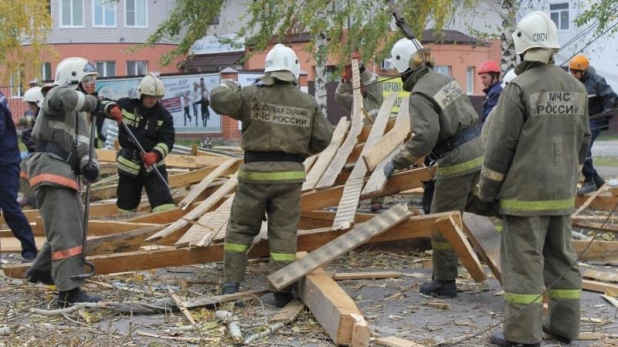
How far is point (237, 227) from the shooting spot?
651 cm

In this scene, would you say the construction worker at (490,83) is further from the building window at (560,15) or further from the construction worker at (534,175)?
the building window at (560,15)

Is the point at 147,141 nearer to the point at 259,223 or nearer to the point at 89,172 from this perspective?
the point at 89,172

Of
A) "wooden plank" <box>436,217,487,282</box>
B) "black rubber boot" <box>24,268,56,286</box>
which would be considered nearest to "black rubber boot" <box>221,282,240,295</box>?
"black rubber boot" <box>24,268,56,286</box>

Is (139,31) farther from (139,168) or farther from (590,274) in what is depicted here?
(590,274)

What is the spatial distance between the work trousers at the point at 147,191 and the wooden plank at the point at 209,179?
0.63 feet

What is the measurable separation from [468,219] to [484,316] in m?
0.94

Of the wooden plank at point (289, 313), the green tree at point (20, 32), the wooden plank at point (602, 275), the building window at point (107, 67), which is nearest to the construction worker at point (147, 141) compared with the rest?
the wooden plank at point (289, 313)

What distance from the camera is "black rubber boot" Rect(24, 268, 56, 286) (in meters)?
6.75

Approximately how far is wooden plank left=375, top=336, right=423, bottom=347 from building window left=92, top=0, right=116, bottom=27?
34718 mm

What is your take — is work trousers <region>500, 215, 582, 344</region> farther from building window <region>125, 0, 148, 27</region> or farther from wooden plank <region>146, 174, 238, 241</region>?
building window <region>125, 0, 148, 27</region>

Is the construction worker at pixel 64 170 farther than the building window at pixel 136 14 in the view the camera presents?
No

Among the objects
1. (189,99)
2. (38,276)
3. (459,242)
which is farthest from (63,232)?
(189,99)

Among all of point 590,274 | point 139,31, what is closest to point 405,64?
point 590,274

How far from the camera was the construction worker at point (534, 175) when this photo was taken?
5.19 meters
